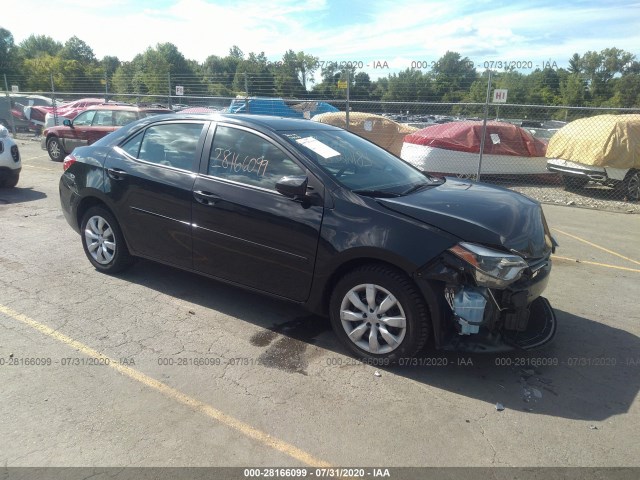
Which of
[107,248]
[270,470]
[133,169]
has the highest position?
[133,169]

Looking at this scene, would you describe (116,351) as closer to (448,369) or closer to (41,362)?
(41,362)

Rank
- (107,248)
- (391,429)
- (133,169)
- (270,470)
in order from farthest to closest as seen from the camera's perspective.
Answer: (107,248)
(133,169)
(391,429)
(270,470)

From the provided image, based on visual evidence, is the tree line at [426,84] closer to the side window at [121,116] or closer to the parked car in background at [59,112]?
the parked car in background at [59,112]

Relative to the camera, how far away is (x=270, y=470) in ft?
8.24

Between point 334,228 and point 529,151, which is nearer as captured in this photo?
point 334,228

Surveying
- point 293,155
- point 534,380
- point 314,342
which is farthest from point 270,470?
point 293,155

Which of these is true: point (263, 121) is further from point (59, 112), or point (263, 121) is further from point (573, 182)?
point (59, 112)

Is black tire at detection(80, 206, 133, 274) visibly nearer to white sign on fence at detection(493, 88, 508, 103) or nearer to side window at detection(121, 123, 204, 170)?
side window at detection(121, 123, 204, 170)

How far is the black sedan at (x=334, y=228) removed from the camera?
3197mm

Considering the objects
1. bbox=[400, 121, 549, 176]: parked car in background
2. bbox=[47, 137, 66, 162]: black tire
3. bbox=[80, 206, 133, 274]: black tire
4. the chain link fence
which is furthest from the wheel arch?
bbox=[47, 137, 66, 162]: black tire

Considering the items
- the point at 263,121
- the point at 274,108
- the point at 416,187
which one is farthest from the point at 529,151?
the point at 263,121

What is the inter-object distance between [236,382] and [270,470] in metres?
0.86

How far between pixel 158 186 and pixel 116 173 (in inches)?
24.4

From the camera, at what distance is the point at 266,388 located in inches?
126
